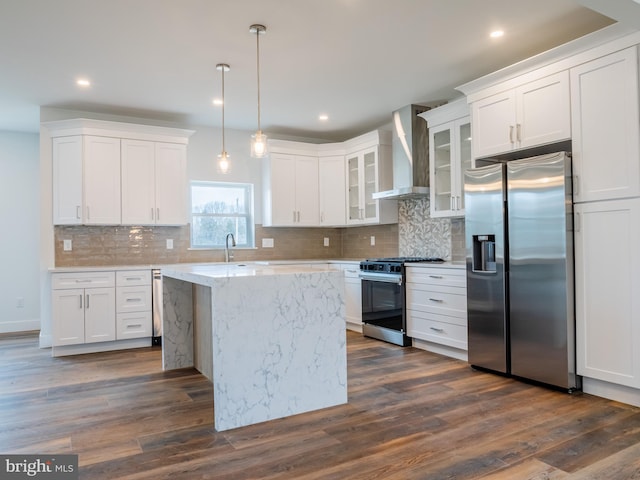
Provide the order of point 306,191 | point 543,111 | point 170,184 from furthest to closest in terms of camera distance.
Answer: point 306,191 < point 170,184 < point 543,111

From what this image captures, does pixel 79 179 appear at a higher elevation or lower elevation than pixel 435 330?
higher

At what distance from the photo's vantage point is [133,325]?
492 cm

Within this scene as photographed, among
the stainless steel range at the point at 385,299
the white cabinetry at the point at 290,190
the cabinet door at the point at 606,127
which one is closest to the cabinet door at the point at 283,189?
the white cabinetry at the point at 290,190

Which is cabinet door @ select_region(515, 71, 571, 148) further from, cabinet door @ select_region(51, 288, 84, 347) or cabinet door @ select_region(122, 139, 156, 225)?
cabinet door @ select_region(51, 288, 84, 347)

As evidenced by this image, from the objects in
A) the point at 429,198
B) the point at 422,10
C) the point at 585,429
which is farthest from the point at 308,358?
the point at 429,198

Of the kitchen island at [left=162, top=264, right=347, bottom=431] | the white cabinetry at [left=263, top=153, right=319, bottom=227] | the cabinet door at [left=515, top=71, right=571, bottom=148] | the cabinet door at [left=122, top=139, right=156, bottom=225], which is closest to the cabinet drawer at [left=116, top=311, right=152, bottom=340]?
the cabinet door at [left=122, top=139, right=156, bottom=225]

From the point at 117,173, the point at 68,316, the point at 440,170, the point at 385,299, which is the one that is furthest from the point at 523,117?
the point at 68,316

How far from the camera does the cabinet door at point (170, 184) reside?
5.28m

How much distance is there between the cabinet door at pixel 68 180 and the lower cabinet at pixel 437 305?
3.64 m

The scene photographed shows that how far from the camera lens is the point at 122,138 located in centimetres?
509

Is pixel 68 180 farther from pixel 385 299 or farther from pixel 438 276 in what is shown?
pixel 438 276

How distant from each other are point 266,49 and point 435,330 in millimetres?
2963

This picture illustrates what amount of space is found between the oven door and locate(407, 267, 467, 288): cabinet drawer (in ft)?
0.53

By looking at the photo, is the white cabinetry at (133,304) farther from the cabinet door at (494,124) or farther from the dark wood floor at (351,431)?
the cabinet door at (494,124)
